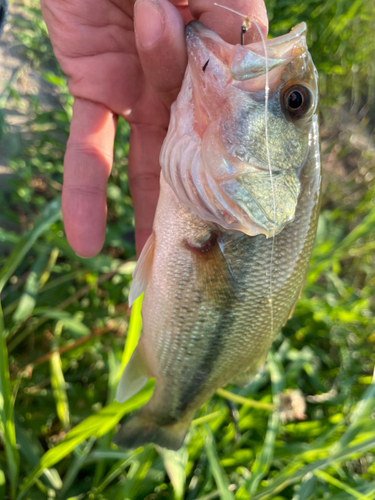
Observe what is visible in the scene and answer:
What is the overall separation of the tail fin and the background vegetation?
0.10 metres

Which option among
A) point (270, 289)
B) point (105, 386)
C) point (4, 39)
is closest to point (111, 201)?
point (105, 386)

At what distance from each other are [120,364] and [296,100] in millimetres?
1473

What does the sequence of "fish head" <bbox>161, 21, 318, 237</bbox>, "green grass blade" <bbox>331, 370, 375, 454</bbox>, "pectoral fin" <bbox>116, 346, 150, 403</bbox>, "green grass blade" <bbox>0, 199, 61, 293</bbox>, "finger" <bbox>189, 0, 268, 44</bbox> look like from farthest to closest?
"green grass blade" <bbox>331, 370, 375, 454</bbox>, "green grass blade" <bbox>0, 199, 61, 293</bbox>, "pectoral fin" <bbox>116, 346, 150, 403</bbox>, "finger" <bbox>189, 0, 268, 44</bbox>, "fish head" <bbox>161, 21, 318, 237</bbox>

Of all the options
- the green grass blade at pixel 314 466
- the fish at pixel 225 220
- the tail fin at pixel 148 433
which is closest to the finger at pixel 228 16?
the fish at pixel 225 220

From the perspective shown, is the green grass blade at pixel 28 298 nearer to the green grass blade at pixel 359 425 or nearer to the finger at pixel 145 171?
the finger at pixel 145 171

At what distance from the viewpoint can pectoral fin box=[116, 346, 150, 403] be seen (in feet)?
4.62

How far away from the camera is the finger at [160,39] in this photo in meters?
1.16

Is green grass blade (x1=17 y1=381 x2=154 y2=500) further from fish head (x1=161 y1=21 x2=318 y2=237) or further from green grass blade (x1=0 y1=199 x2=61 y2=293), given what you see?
fish head (x1=161 y1=21 x2=318 y2=237)

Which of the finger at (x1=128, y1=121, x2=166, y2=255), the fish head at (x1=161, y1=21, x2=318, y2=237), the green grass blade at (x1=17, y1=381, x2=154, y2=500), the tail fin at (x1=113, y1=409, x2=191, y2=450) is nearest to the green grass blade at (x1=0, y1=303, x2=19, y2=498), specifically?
the green grass blade at (x1=17, y1=381, x2=154, y2=500)

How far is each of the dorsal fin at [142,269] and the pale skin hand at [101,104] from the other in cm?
28

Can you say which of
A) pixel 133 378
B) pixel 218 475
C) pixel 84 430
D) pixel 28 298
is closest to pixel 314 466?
pixel 218 475

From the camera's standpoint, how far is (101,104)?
5.32 ft

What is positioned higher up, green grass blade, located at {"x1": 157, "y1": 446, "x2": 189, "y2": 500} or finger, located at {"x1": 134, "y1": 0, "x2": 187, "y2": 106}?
finger, located at {"x1": 134, "y1": 0, "x2": 187, "y2": 106}

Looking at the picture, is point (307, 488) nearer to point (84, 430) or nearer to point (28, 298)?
point (84, 430)
